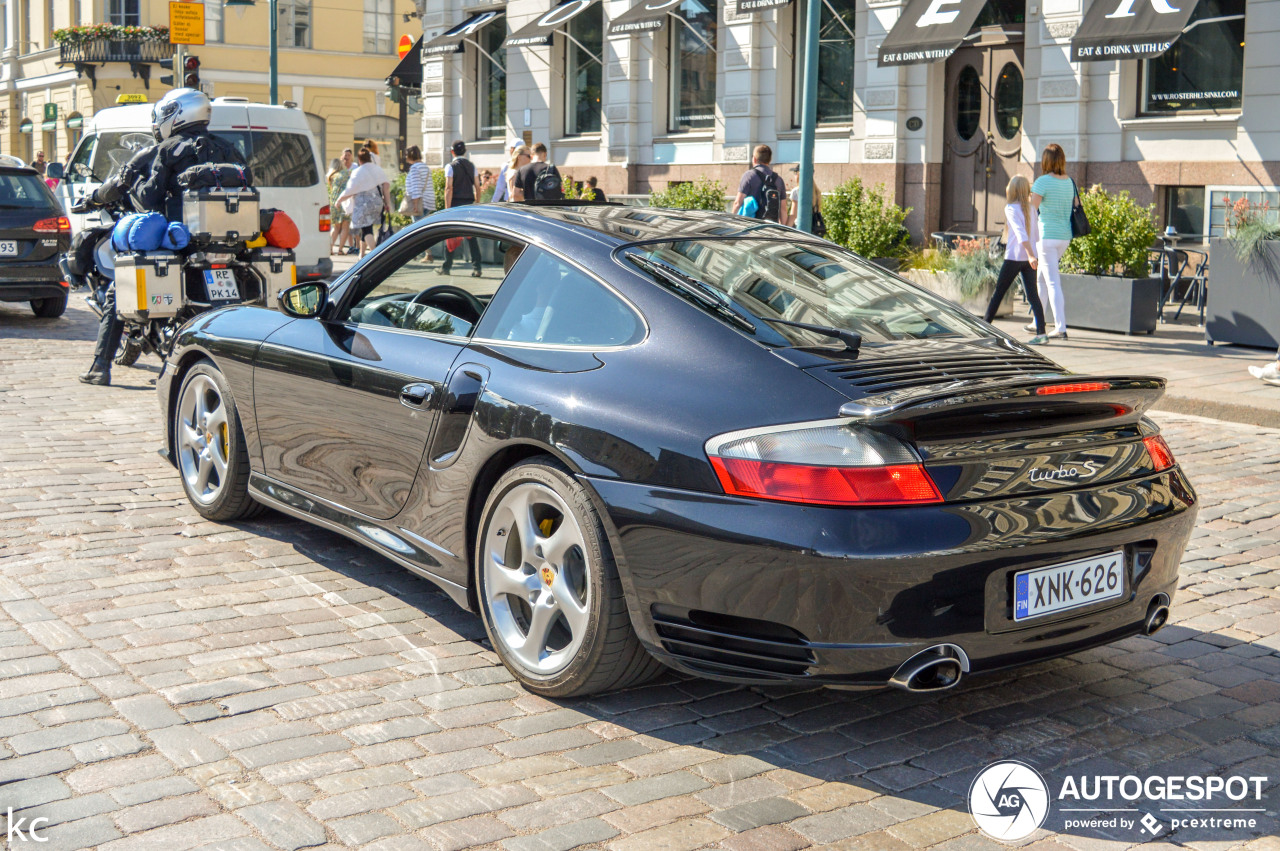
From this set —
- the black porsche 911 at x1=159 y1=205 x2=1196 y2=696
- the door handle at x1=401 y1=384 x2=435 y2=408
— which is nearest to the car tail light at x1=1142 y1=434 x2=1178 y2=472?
the black porsche 911 at x1=159 y1=205 x2=1196 y2=696

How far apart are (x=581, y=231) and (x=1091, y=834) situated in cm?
239

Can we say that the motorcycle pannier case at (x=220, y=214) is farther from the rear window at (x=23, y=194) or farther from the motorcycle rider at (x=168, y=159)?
the rear window at (x=23, y=194)

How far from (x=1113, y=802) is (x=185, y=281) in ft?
26.4

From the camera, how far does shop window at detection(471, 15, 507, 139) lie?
94.4 feet

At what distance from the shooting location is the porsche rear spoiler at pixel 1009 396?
3.49m

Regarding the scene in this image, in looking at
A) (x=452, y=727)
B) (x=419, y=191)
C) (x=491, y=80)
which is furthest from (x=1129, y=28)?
(x=491, y=80)

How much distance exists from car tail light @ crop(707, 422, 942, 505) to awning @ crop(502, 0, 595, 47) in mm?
22040

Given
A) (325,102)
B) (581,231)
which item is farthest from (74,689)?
(325,102)

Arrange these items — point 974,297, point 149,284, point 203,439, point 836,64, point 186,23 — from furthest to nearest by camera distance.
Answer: point 186,23
point 836,64
point 974,297
point 149,284
point 203,439

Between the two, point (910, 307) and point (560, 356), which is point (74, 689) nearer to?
point (560, 356)

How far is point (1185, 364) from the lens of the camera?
11664 millimetres

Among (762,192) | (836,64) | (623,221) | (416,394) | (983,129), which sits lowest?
(416,394)

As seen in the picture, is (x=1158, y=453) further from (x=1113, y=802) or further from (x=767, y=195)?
(x=767, y=195)

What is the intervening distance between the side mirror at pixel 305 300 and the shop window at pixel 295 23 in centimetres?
4925
